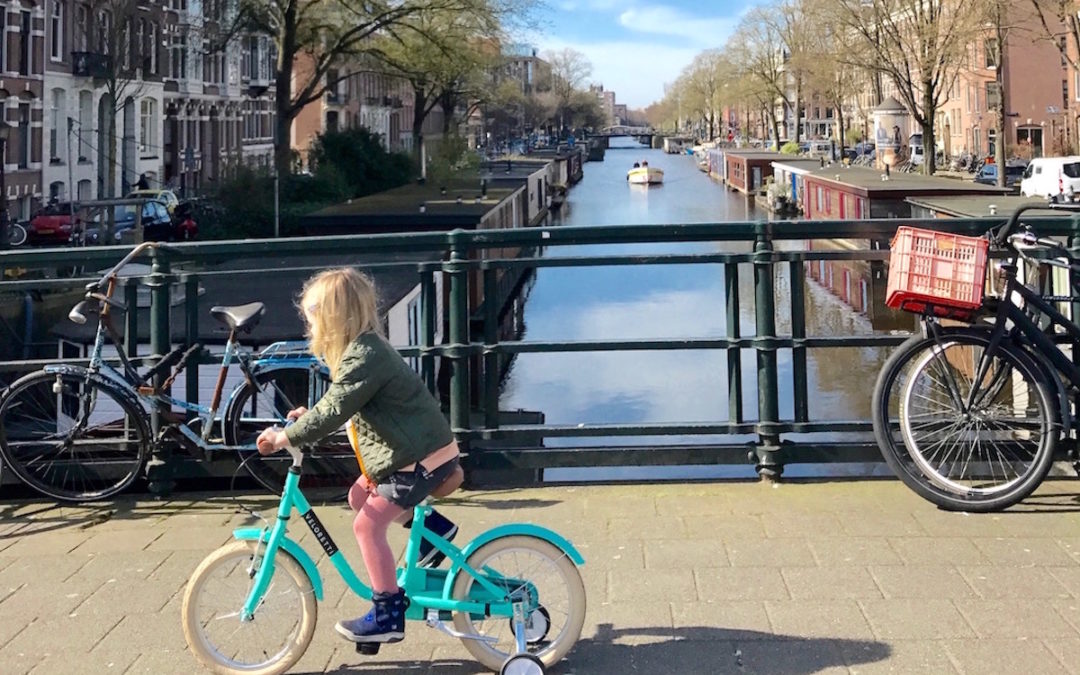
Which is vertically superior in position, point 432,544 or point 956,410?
point 956,410

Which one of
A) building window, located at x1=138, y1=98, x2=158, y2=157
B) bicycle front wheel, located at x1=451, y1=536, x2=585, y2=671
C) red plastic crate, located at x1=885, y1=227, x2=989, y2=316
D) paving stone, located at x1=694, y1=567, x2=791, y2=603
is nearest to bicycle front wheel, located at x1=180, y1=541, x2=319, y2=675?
bicycle front wheel, located at x1=451, y1=536, x2=585, y2=671

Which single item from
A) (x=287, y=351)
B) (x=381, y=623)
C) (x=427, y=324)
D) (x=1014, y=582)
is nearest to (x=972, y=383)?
(x=1014, y=582)

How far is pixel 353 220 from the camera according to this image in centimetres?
2858

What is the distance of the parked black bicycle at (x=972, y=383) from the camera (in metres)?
4.89

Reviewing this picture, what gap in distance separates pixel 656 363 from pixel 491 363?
10118mm

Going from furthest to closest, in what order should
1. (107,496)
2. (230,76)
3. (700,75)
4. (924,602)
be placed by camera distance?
(700,75), (230,76), (107,496), (924,602)

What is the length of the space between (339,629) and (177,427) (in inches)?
88.7

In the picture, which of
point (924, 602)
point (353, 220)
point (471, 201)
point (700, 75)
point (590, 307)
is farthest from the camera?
point (700, 75)

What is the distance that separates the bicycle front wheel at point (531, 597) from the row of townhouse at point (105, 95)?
106 feet

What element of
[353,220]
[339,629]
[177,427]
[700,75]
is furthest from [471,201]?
[700,75]

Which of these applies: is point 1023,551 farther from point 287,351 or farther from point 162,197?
point 162,197

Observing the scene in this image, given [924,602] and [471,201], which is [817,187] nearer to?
[471,201]

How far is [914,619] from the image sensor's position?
383 cm

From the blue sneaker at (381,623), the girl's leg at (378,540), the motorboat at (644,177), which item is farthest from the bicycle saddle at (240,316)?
the motorboat at (644,177)
